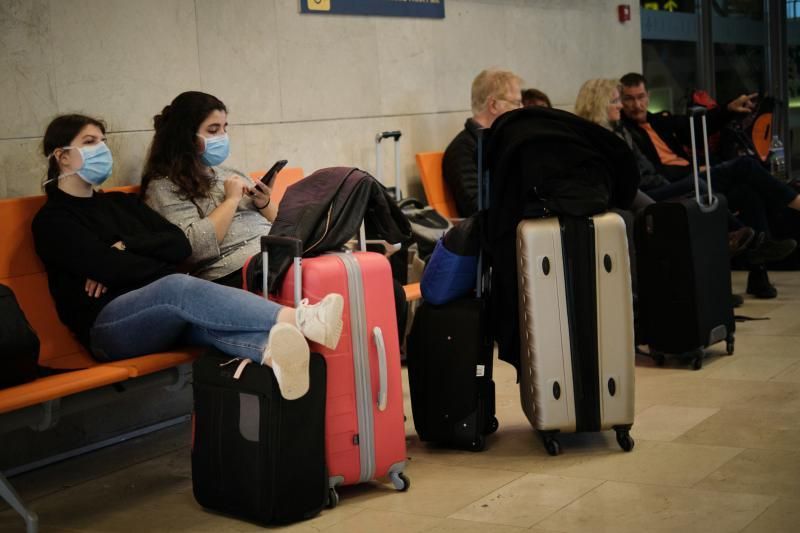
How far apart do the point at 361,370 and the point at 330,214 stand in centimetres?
55

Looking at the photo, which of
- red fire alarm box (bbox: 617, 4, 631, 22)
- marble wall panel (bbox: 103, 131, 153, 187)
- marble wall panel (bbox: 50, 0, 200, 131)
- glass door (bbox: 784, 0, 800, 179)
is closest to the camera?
marble wall panel (bbox: 50, 0, 200, 131)

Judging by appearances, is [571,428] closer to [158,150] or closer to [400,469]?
[400,469]

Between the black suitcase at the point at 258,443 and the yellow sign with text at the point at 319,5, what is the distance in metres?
2.89

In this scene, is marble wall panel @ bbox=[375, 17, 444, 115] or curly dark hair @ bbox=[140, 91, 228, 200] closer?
curly dark hair @ bbox=[140, 91, 228, 200]

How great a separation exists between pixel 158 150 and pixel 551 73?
418 centimetres

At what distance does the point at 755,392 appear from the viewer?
4.71 meters

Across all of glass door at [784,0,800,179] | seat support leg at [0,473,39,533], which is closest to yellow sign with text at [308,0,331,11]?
seat support leg at [0,473,39,533]

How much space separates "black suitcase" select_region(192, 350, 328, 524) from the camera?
342cm

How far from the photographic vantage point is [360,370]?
12.1 feet

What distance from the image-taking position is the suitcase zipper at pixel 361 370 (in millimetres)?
3666

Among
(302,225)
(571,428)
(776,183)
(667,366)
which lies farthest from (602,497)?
(776,183)

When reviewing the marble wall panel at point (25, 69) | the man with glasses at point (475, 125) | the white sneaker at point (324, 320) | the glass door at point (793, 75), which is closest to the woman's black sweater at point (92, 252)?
the marble wall panel at point (25, 69)

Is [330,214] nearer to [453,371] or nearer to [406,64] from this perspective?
[453,371]

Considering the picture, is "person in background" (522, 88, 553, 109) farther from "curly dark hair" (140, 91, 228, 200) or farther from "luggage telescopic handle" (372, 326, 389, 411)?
"luggage telescopic handle" (372, 326, 389, 411)
